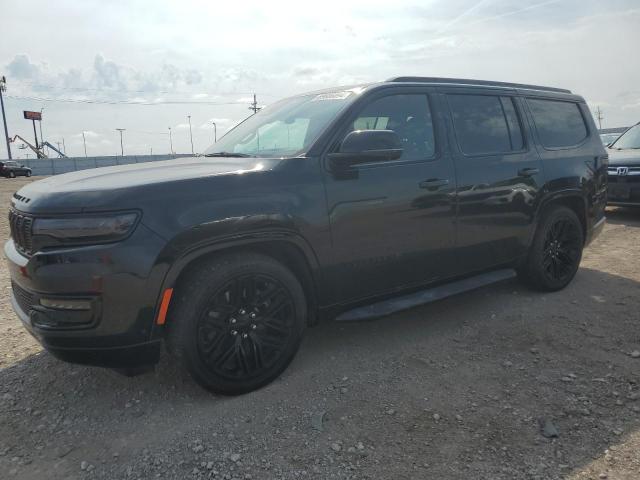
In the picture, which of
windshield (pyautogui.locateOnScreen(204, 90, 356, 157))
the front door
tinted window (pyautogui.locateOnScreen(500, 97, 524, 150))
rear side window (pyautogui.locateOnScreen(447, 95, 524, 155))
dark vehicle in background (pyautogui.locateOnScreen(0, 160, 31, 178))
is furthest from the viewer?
dark vehicle in background (pyautogui.locateOnScreen(0, 160, 31, 178))

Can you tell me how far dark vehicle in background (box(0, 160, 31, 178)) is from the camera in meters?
39.0

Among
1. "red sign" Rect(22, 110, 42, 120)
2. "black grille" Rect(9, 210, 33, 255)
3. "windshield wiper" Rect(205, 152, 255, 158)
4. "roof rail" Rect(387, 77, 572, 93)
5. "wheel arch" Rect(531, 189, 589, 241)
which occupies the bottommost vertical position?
"wheel arch" Rect(531, 189, 589, 241)

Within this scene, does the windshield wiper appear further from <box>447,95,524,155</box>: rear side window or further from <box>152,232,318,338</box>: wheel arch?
<box>447,95,524,155</box>: rear side window

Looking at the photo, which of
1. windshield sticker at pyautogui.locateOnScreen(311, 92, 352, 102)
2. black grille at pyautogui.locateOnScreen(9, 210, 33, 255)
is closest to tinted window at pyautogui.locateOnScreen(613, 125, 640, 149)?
windshield sticker at pyautogui.locateOnScreen(311, 92, 352, 102)

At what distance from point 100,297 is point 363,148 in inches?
68.6

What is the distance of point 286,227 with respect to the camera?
9.53ft

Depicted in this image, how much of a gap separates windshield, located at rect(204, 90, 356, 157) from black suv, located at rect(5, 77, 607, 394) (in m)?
0.02

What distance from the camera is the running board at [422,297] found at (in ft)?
10.9

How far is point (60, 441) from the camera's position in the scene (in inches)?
103

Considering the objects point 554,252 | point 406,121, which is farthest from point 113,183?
point 554,252

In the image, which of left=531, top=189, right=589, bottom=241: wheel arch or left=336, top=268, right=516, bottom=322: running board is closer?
left=336, top=268, right=516, bottom=322: running board

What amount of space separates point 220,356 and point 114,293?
0.72 meters

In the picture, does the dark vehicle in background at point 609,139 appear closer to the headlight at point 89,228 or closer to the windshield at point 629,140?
the windshield at point 629,140

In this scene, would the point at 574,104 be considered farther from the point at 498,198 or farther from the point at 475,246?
the point at 475,246
